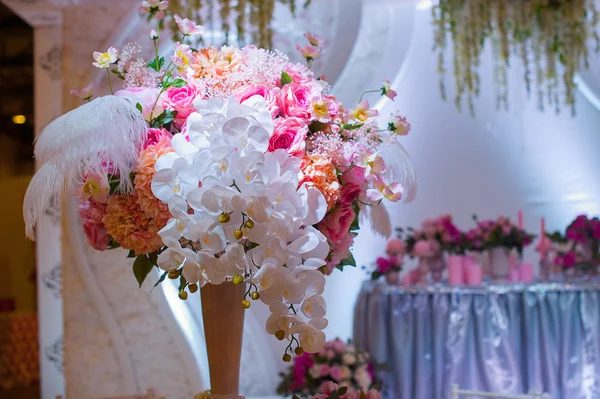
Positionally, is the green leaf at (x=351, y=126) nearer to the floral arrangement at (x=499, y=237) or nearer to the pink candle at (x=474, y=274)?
the pink candle at (x=474, y=274)

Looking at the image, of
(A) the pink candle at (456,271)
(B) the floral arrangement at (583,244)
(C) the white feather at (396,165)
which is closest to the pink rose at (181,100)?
(C) the white feather at (396,165)

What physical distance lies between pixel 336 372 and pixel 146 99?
2.74 metres

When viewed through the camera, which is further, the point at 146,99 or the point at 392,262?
the point at 392,262

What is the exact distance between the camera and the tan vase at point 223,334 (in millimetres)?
1257

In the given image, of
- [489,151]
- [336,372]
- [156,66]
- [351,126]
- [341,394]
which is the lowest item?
[336,372]

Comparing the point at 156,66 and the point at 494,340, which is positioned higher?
the point at 156,66

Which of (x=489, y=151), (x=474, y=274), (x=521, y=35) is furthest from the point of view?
(x=489, y=151)

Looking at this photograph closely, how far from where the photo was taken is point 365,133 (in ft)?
4.35

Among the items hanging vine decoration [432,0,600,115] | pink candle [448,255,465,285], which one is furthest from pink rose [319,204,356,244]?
hanging vine decoration [432,0,600,115]

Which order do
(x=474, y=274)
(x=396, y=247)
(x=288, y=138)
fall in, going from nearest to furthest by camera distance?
(x=288, y=138), (x=474, y=274), (x=396, y=247)

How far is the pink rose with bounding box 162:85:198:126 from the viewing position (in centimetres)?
122

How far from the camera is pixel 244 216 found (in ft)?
3.53

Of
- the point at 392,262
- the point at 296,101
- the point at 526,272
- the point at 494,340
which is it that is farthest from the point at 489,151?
the point at 296,101

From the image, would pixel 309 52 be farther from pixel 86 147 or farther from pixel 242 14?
pixel 242 14
